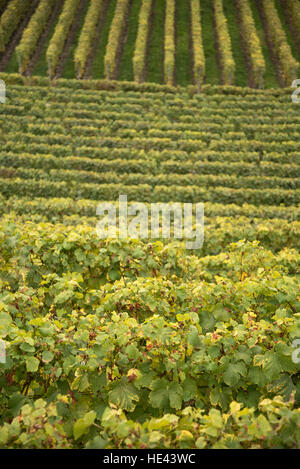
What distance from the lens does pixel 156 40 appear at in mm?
38625

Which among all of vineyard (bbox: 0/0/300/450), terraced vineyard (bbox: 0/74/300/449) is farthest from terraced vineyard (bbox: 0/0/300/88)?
terraced vineyard (bbox: 0/74/300/449)

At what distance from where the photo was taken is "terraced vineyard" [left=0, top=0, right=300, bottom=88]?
33.2 meters

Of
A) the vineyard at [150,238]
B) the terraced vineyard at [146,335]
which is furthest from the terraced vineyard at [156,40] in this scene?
the terraced vineyard at [146,335]

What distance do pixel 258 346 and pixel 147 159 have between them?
1624 centimetres

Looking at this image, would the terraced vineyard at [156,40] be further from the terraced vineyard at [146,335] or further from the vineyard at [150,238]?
the terraced vineyard at [146,335]

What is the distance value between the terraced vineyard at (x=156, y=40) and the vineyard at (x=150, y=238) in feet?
0.85

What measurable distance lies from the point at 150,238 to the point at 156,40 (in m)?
37.2

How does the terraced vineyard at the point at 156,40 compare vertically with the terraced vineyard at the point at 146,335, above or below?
above

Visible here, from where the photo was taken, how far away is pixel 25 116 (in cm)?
2200

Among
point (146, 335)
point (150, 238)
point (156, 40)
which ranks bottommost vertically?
point (150, 238)

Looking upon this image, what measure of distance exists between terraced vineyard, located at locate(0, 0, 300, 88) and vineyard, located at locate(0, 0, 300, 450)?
26 cm

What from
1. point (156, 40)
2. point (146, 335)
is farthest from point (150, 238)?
point (156, 40)

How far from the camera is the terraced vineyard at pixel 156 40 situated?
3319cm

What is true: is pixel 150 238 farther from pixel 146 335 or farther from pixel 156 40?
pixel 156 40
